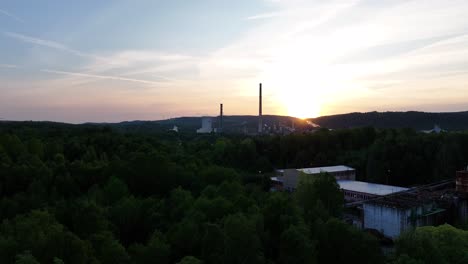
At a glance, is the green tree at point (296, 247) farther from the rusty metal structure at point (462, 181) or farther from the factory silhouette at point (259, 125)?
the factory silhouette at point (259, 125)

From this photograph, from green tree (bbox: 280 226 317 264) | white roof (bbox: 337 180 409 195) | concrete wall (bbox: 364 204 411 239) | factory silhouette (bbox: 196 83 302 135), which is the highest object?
factory silhouette (bbox: 196 83 302 135)

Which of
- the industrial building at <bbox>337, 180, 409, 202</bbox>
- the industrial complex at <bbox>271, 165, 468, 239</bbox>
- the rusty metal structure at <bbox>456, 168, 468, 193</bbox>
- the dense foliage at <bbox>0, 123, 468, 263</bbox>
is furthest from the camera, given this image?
the industrial building at <bbox>337, 180, 409, 202</bbox>

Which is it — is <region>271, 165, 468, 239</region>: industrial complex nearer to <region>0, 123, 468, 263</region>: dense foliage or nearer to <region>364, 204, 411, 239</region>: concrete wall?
<region>364, 204, 411, 239</region>: concrete wall

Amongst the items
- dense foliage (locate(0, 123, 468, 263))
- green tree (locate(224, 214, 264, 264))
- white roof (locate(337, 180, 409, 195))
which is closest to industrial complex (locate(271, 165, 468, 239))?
white roof (locate(337, 180, 409, 195))

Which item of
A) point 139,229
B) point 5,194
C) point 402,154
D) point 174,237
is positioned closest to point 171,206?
point 139,229

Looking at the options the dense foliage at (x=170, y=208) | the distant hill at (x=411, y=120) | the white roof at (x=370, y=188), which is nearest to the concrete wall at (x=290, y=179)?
the dense foliage at (x=170, y=208)

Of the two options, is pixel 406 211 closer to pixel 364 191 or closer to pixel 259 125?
pixel 364 191

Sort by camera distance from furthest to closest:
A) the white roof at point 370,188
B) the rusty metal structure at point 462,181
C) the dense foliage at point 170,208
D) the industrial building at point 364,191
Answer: the white roof at point 370,188, the industrial building at point 364,191, the rusty metal structure at point 462,181, the dense foliage at point 170,208

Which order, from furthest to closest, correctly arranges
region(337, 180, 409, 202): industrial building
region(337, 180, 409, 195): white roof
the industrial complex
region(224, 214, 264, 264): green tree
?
region(337, 180, 409, 195): white roof, region(337, 180, 409, 202): industrial building, the industrial complex, region(224, 214, 264, 264): green tree

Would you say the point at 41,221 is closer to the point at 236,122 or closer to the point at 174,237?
the point at 174,237
